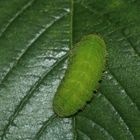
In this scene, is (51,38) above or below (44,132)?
above

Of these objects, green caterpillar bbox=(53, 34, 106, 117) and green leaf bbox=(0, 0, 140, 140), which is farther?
green leaf bbox=(0, 0, 140, 140)

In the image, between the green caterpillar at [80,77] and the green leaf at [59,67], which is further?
the green leaf at [59,67]

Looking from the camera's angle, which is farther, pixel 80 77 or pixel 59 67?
pixel 59 67

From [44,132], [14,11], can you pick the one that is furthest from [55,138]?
[14,11]

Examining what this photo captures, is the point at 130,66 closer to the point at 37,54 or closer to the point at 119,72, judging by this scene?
the point at 119,72
